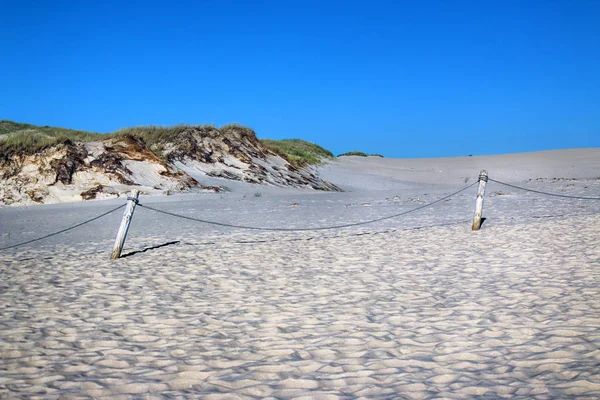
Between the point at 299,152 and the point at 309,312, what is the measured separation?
35.9m

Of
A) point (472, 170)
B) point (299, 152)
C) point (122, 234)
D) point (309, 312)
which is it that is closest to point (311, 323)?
point (309, 312)

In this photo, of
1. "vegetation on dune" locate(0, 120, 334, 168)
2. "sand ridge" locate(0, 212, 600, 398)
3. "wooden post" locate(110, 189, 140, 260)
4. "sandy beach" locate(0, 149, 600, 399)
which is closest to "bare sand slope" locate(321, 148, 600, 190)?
"vegetation on dune" locate(0, 120, 334, 168)

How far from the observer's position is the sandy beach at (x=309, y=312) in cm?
380

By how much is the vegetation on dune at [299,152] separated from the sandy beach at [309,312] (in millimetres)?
18553

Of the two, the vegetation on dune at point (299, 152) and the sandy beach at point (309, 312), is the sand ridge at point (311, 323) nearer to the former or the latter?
the sandy beach at point (309, 312)

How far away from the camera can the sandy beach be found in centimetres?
380

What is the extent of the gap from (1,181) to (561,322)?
61.7 feet

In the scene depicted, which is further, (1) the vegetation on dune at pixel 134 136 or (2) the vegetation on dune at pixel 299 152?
(2) the vegetation on dune at pixel 299 152

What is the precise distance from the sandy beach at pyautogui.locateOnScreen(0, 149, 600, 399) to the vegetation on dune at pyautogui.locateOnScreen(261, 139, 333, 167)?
18.6m

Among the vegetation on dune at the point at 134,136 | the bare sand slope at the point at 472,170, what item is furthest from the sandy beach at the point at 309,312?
the bare sand slope at the point at 472,170

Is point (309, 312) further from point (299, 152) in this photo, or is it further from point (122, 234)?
point (299, 152)

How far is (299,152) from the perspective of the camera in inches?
1625

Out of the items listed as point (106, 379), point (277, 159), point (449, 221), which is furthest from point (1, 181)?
point (106, 379)

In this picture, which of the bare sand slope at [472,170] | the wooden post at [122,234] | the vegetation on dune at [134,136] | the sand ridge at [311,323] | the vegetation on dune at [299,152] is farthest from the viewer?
the vegetation on dune at [299,152]
